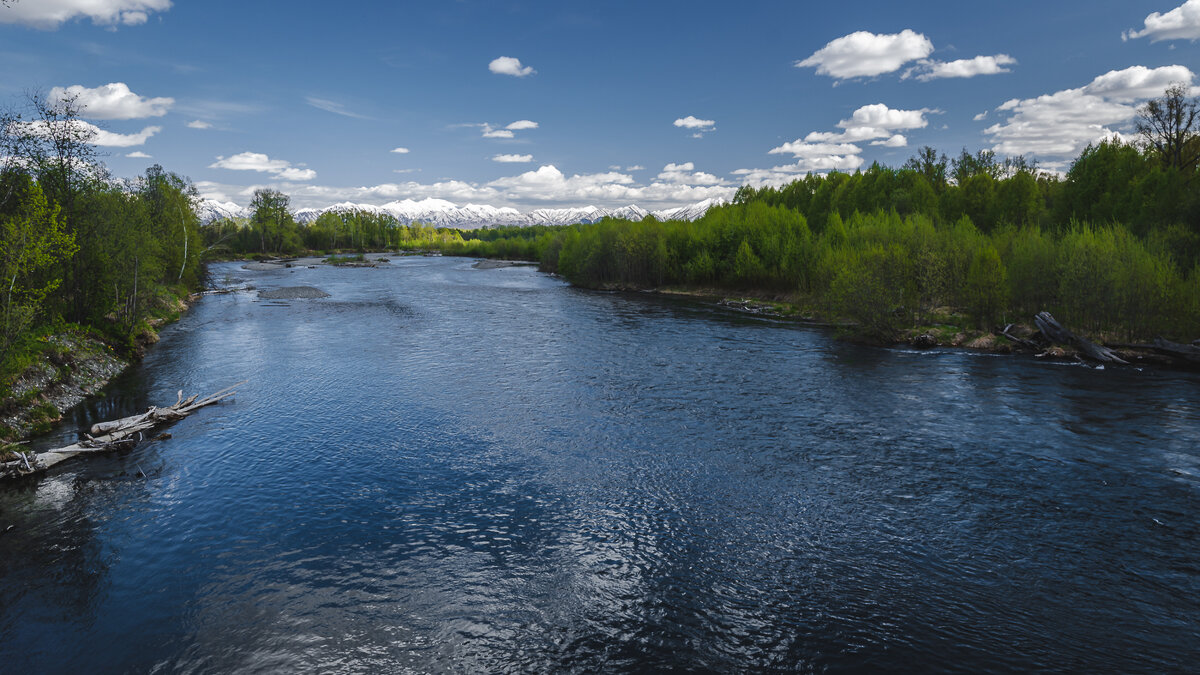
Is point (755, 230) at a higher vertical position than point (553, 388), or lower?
higher

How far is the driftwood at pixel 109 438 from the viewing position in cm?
2386

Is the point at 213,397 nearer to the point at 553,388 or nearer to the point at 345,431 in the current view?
the point at 345,431

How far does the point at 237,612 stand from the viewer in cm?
1573

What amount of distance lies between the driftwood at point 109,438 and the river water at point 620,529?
0.75m

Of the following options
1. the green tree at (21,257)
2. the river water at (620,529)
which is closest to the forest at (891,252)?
the green tree at (21,257)

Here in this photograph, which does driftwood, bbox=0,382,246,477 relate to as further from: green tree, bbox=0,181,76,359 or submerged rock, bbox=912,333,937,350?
submerged rock, bbox=912,333,937,350

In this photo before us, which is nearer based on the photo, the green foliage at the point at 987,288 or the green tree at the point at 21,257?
the green tree at the point at 21,257

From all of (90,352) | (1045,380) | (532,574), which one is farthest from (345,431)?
(1045,380)

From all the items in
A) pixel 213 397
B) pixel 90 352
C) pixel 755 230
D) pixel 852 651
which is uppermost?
pixel 755 230

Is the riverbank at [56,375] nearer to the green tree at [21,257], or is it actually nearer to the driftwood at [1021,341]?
the green tree at [21,257]

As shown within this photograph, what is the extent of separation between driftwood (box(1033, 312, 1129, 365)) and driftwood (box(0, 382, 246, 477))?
64570mm

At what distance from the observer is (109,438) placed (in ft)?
88.2

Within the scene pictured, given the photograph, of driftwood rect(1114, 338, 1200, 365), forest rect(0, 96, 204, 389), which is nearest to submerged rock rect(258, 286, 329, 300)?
forest rect(0, 96, 204, 389)

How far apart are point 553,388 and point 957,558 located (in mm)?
26127
